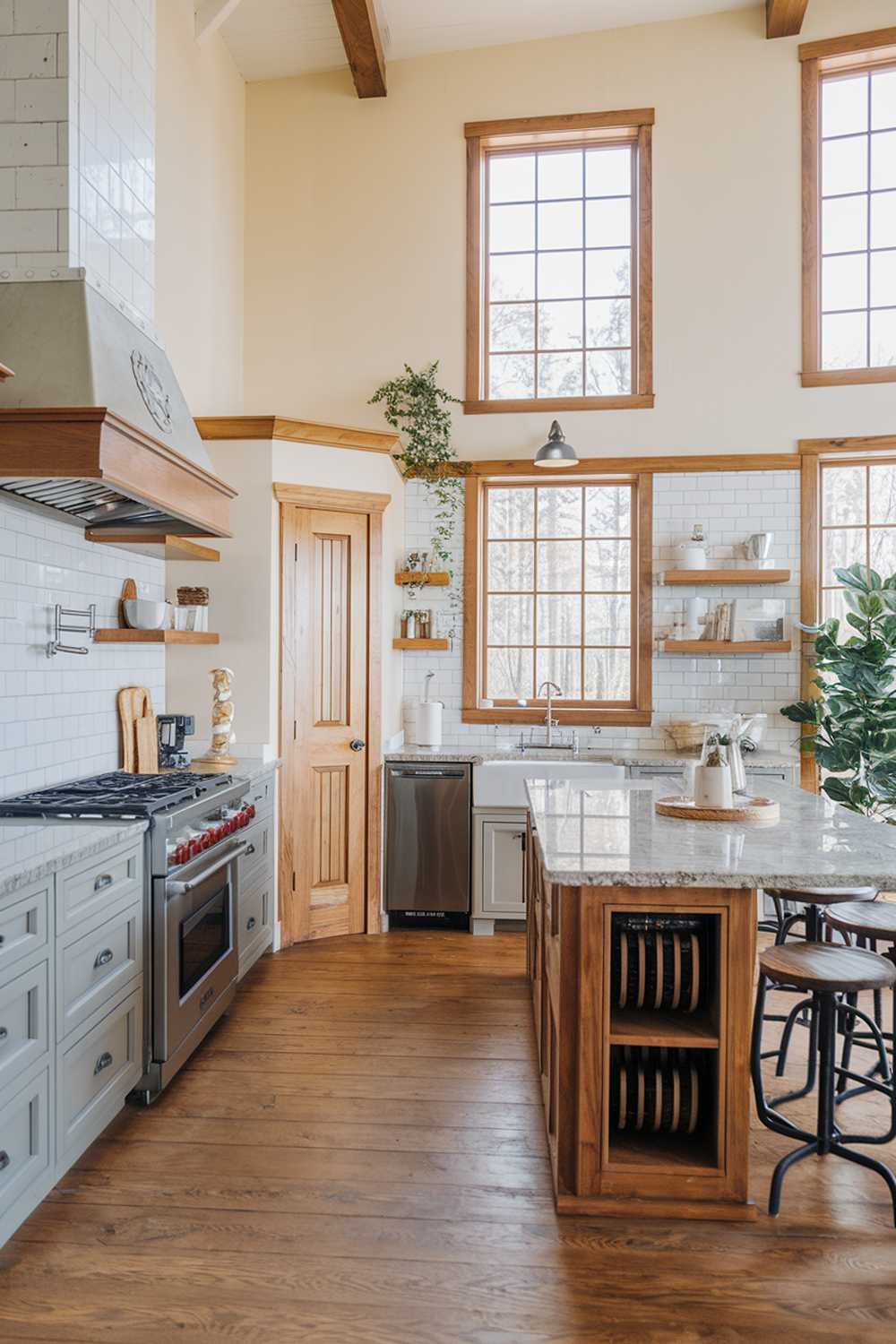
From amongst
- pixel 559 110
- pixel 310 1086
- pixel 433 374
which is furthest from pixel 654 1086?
pixel 559 110

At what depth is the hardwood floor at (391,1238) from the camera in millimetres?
1860

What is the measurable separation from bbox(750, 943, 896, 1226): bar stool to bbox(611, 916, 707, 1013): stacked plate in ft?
0.81

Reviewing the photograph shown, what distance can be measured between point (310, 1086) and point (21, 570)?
205 cm

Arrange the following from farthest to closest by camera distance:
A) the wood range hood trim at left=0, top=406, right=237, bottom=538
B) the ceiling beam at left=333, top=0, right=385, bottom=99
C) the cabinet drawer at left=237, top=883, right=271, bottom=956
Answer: the ceiling beam at left=333, top=0, right=385, bottom=99, the cabinet drawer at left=237, top=883, right=271, bottom=956, the wood range hood trim at left=0, top=406, right=237, bottom=538

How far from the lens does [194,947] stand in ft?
9.84

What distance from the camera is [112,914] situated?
8.19ft

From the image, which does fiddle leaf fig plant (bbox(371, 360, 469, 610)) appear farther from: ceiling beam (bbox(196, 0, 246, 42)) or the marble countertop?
ceiling beam (bbox(196, 0, 246, 42))

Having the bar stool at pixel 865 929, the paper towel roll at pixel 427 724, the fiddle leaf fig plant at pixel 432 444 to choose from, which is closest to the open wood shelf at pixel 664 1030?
the bar stool at pixel 865 929

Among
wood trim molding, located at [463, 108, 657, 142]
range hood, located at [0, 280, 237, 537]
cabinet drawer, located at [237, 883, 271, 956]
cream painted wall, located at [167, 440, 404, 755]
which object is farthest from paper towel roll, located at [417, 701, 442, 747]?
wood trim molding, located at [463, 108, 657, 142]

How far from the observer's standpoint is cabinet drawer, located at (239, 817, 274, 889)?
3666 mm

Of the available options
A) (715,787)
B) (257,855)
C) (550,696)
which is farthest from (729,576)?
(257,855)

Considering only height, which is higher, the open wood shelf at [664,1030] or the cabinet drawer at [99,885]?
the cabinet drawer at [99,885]

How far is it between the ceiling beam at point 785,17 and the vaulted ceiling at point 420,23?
4 cm

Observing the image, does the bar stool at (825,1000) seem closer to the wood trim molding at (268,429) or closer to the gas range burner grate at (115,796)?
the gas range burner grate at (115,796)
